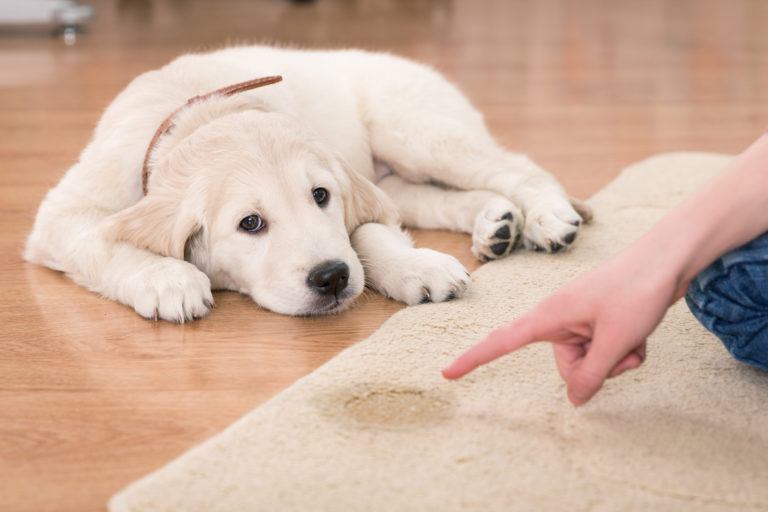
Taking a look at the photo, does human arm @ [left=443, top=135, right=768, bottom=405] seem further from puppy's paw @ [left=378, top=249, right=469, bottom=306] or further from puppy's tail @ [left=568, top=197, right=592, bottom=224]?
puppy's tail @ [left=568, top=197, right=592, bottom=224]

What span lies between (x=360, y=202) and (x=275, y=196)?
30 cm

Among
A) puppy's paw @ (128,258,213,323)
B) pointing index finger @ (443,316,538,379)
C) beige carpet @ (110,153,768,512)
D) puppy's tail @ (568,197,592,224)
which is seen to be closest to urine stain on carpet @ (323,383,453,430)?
beige carpet @ (110,153,768,512)

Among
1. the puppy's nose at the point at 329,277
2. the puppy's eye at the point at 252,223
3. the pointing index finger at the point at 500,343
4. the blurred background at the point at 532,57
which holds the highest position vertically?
the pointing index finger at the point at 500,343

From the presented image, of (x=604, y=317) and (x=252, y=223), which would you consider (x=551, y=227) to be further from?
(x=604, y=317)

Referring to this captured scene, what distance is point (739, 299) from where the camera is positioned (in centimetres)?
146

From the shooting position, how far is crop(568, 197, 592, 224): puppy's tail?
2.43m

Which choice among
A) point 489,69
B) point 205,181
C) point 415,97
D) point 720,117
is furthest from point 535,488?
point 489,69

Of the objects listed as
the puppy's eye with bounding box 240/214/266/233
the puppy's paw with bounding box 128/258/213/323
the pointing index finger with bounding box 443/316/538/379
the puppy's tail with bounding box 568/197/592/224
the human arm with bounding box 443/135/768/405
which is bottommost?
the puppy's paw with bounding box 128/258/213/323

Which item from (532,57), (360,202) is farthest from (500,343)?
(532,57)

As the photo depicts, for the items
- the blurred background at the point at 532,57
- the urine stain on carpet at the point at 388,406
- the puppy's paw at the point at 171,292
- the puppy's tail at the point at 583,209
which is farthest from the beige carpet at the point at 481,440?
the blurred background at the point at 532,57

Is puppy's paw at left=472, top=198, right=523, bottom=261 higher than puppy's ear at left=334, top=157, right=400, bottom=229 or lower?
lower

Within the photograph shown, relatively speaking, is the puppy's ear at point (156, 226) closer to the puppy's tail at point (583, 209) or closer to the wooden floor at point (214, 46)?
the wooden floor at point (214, 46)

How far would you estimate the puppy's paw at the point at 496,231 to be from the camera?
88.3 inches

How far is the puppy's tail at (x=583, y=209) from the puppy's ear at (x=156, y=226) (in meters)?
0.94
